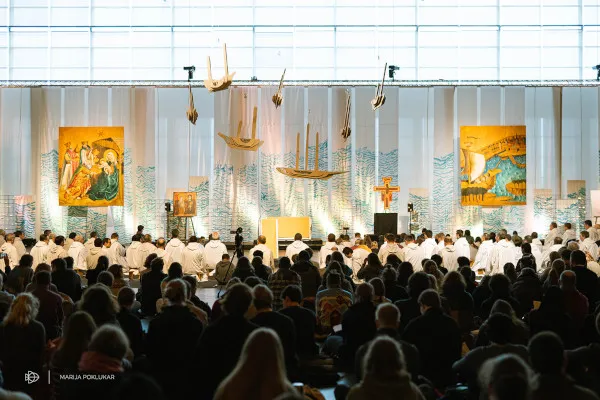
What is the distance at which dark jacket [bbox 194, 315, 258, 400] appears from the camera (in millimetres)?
5430

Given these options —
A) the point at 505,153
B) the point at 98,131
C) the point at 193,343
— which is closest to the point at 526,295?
the point at 193,343

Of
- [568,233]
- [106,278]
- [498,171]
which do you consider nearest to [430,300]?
[106,278]

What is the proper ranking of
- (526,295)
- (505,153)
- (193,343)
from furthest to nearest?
(505,153), (526,295), (193,343)

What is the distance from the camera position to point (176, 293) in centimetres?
621

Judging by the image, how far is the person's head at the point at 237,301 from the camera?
555cm

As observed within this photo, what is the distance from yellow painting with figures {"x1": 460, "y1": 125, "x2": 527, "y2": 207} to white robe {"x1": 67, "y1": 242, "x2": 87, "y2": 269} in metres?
11.7

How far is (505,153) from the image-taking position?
974 inches

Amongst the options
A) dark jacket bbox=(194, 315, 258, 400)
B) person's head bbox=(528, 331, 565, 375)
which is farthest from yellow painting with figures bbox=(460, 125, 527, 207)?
person's head bbox=(528, 331, 565, 375)

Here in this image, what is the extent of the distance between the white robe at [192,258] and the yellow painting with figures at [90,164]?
19.6 ft

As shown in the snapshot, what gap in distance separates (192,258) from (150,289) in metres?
8.32
